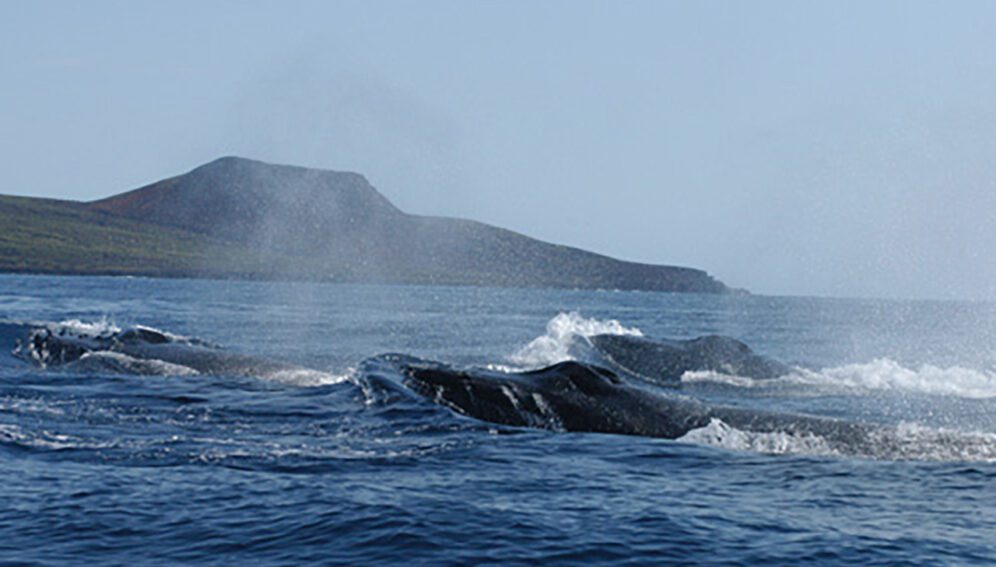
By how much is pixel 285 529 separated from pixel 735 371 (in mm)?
24938

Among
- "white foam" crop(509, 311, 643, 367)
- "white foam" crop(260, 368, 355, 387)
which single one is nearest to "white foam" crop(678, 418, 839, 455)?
"white foam" crop(260, 368, 355, 387)

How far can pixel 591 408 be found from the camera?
723 inches

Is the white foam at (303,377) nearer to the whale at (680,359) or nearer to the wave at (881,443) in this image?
the wave at (881,443)

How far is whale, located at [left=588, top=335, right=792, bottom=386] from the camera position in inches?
1346

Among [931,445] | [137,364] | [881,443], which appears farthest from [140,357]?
[931,445]

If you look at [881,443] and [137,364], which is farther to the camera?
[137,364]

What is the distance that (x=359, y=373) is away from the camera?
22.8 meters

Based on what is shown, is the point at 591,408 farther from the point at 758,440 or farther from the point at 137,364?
the point at 137,364

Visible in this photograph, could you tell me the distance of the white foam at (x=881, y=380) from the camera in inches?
1296

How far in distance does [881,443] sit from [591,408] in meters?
4.40

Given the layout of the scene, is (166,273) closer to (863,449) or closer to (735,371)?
(735,371)

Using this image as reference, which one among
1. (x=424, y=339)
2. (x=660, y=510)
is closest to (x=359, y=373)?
(x=660, y=510)

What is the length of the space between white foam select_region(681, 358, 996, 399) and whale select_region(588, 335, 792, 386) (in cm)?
55

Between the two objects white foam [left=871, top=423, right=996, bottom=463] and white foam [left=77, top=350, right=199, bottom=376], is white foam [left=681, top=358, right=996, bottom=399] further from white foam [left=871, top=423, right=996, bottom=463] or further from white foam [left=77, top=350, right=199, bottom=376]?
white foam [left=77, top=350, right=199, bottom=376]
